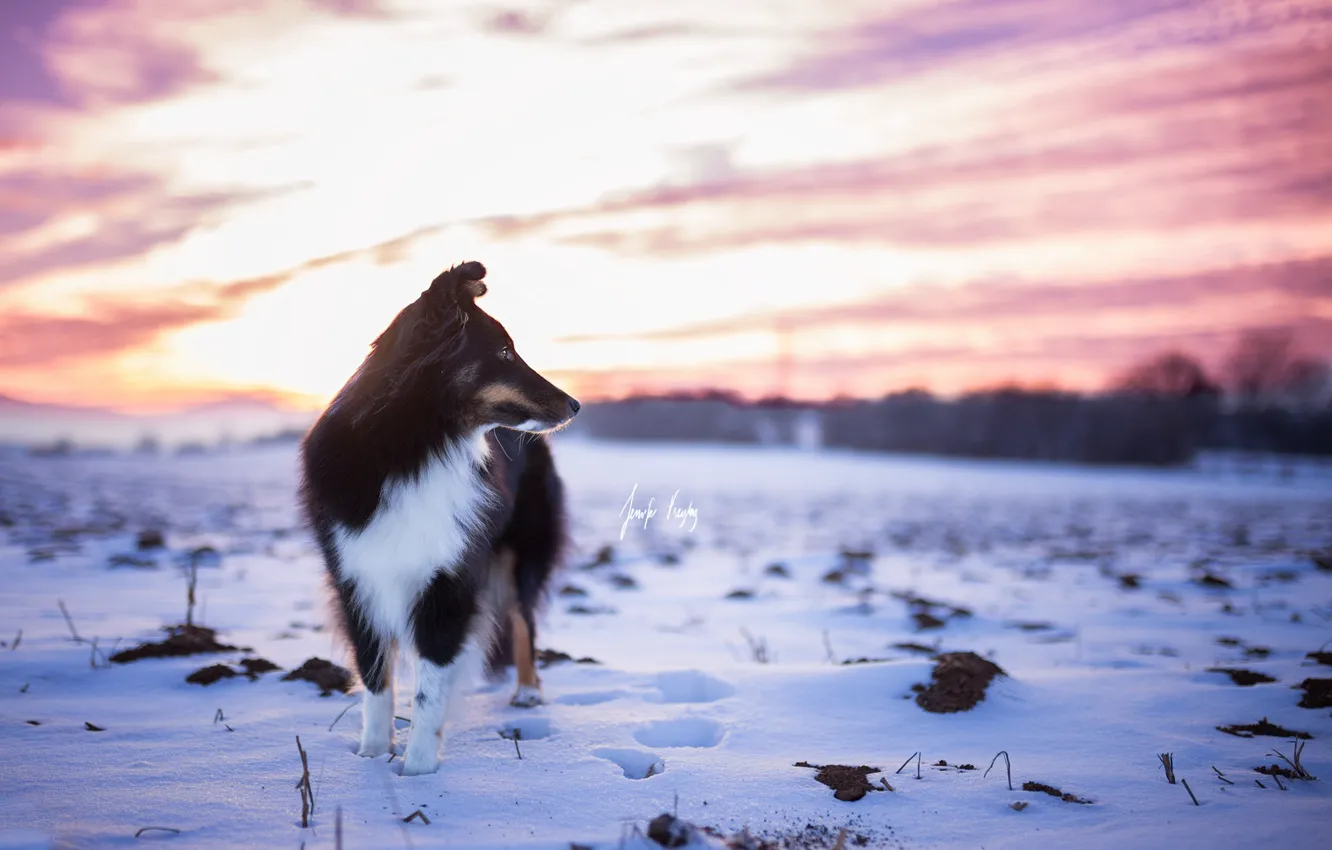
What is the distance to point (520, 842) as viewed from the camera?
2340 millimetres

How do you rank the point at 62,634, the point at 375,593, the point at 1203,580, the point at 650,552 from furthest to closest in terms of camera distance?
the point at 650,552 → the point at 1203,580 → the point at 62,634 → the point at 375,593

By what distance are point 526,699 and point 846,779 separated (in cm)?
176

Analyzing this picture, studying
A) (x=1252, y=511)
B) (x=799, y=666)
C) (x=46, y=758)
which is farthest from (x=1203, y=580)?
(x=1252, y=511)

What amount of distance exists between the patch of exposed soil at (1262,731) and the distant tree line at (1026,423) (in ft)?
95.4

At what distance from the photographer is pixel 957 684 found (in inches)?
149

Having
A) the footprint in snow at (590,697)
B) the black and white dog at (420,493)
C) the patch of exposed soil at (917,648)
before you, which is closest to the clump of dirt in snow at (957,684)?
the patch of exposed soil at (917,648)

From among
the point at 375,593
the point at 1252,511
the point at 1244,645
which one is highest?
the point at 375,593

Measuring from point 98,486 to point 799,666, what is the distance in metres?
17.8

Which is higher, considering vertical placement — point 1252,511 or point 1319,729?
point 1319,729

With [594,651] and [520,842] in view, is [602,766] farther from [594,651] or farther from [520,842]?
[594,651]

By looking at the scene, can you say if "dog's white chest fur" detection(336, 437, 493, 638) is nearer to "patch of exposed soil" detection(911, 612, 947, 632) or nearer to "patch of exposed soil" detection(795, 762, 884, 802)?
"patch of exposed soil" detection(795, 762, 884, 802)

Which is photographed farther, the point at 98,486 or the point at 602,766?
the point at 98,486

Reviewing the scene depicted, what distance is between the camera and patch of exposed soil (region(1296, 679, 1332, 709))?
3.67 m

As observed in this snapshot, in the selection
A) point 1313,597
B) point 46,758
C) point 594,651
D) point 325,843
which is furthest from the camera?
point 1313,597
